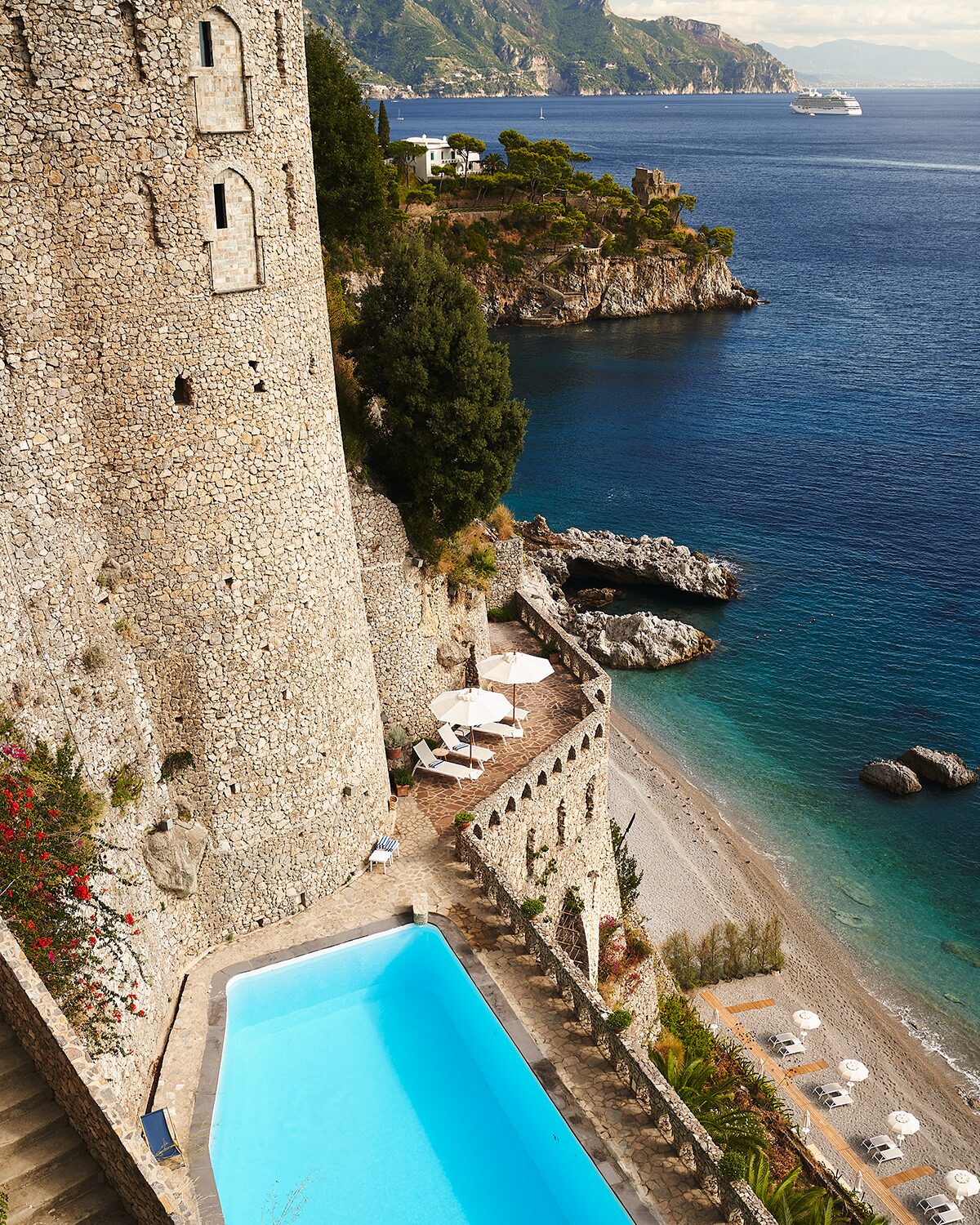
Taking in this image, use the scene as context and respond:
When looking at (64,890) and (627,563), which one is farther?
(627,563)

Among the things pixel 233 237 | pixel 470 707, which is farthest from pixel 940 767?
pixel 233 237

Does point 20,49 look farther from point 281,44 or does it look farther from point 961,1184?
point 961,1184

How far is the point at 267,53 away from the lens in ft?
60.0

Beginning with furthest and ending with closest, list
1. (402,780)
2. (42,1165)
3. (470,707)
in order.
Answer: (470,707) → (402,780) → (42,1165)

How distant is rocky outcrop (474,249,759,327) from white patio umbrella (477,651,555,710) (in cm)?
9494

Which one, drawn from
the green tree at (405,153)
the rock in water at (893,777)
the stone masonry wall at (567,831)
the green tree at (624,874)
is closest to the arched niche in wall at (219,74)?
the stone masonry wall at (567,831)

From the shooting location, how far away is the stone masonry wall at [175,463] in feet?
55.1

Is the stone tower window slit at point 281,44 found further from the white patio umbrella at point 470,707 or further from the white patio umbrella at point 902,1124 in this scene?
the white patio umbrella at point 902,1124

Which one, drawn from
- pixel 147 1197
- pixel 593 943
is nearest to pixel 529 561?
pixel 593 943

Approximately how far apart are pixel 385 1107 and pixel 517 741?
12.6 meters

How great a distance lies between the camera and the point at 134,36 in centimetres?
1653

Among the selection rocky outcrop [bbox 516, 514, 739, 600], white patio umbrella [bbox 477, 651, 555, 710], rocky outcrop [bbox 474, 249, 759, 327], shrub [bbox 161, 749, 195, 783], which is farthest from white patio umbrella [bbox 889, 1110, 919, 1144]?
rocky outcrop [bbox 474, 249, 759, 327]

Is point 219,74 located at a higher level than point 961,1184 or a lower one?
higher

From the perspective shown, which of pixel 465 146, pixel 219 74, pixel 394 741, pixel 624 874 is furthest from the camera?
Answer: pixel 465 146
